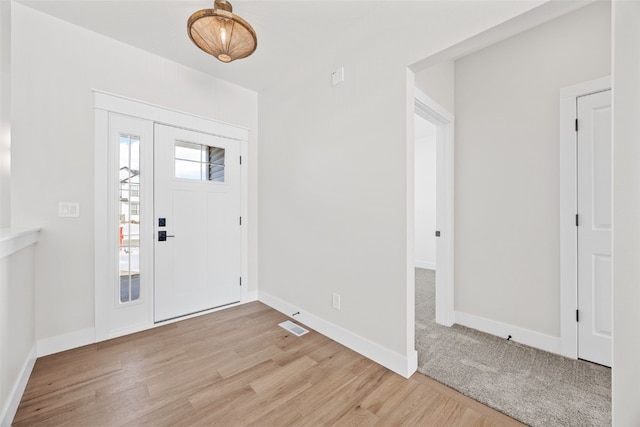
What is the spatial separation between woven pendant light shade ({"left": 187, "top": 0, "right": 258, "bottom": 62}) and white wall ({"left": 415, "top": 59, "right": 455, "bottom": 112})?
151cm

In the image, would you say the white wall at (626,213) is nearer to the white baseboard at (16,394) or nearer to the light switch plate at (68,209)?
the white baseboard at (16,394)

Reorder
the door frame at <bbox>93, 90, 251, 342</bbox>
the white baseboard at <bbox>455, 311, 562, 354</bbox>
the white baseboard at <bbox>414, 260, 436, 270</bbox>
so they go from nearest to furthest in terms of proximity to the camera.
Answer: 1. the white baseboard at <bbox>455, 311, 562, 354</bbox>
2. the door frame at <bbox>93, 90, 251, 342</bbox>
3. the white baseboard at <bbox>414, 260, 436, 270</bbox>

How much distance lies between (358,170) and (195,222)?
199cm

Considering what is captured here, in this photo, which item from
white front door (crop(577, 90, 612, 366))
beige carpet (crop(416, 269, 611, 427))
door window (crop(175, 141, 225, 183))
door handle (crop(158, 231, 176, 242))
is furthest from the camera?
door window (crop(175, 141, 225, 183))

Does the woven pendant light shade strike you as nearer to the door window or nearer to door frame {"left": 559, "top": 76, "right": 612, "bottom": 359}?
the door window

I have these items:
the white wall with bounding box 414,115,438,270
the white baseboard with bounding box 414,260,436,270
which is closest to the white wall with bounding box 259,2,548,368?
the white wall with bounding box 414,115,438,270

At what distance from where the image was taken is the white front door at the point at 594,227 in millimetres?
2041

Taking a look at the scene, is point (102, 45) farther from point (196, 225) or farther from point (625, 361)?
point (625, 361)

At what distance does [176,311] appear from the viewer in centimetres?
293

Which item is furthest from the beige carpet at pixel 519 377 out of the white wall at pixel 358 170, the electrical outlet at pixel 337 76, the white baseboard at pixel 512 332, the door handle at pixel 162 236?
the door handle at pixel 162 236

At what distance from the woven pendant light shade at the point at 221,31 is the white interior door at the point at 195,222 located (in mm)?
1308

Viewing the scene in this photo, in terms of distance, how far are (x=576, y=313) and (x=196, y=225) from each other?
3703mm

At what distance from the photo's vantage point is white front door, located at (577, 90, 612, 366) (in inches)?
80.4

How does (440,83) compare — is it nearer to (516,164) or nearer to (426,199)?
(516,164)
